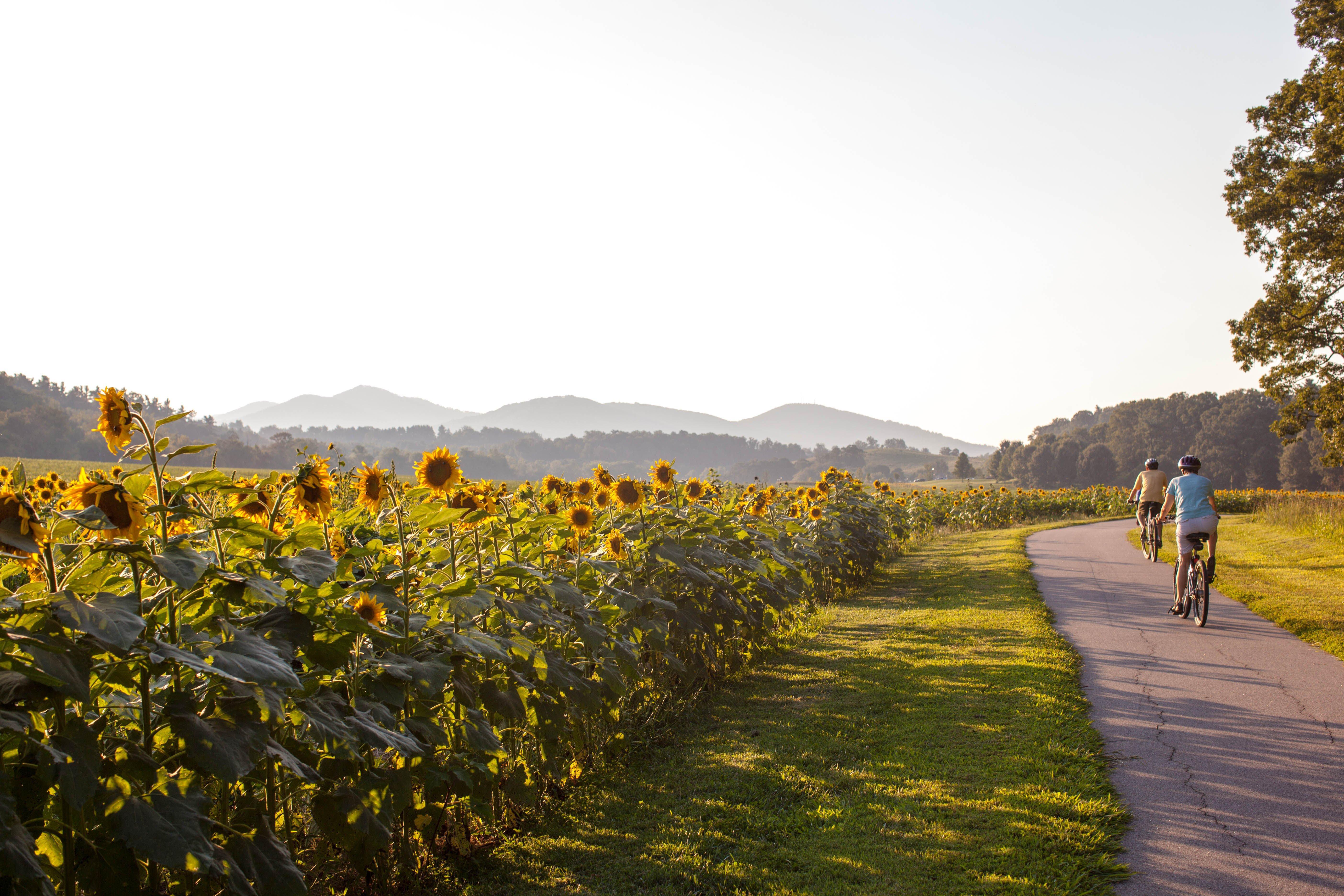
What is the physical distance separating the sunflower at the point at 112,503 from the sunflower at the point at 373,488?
1130mm

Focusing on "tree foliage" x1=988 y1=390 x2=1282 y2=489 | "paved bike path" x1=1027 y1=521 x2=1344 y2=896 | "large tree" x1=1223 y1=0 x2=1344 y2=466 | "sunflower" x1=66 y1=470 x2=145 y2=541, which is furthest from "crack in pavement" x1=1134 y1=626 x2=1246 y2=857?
"tree foliage" x1=988 y1=390 x2=1282 y2=489

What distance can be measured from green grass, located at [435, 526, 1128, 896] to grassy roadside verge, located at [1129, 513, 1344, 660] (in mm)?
3031

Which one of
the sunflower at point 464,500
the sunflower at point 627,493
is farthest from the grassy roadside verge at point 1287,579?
the sunflower at point 464,500

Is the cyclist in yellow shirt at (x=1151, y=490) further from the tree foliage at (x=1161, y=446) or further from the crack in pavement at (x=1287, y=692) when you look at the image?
the tree foliage at (x=1161, y=446)

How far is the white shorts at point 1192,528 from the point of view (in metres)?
7.95

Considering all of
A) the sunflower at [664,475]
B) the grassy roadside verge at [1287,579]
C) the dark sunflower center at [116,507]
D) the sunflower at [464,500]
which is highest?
the sunflower at [664,475]

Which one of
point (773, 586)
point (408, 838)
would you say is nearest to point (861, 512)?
point (773, 586)

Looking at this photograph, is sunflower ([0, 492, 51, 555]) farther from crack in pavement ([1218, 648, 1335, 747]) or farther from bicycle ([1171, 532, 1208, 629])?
bicycle ([1171, 532, 1208, 629])

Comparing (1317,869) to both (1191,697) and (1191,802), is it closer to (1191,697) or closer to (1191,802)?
(1191,802)

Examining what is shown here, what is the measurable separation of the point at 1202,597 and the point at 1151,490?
16.9 feet

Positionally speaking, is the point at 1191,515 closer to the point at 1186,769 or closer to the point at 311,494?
the point at 1186,769

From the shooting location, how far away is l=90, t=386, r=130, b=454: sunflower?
2299mm

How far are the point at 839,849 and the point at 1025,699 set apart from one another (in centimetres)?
265

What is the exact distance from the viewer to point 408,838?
288cm
